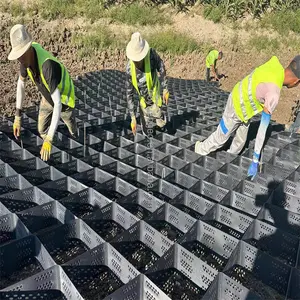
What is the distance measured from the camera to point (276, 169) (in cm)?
410

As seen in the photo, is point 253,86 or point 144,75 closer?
point 253,86

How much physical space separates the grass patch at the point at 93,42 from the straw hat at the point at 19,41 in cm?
849

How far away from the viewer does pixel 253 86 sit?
3617 mm

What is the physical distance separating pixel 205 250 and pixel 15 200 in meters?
1.99

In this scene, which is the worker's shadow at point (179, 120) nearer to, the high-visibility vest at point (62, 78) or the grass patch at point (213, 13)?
the high-visibility vest at point (62, 78)

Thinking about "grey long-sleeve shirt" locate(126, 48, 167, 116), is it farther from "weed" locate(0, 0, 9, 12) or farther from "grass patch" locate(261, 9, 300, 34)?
"grass patch" locate(261, 9, 300, 34)

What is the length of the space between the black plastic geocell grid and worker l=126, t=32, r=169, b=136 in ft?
1.09

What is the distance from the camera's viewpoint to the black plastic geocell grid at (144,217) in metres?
2.64

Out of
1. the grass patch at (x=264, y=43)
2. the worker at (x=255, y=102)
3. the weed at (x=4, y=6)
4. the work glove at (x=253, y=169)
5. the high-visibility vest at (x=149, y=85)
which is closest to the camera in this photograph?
the worker at (x=255, y=102)

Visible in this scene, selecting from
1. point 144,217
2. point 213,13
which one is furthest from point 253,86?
point 213,13

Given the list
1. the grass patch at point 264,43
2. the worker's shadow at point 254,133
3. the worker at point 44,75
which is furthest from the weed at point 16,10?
the worker's shadow at point 254,133

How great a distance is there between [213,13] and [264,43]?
2.54 m

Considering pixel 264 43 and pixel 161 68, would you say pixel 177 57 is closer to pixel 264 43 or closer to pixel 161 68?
pixel 264 43

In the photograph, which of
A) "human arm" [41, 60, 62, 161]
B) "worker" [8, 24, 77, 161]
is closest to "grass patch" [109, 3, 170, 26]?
"worker" [8, 24, 77, 161]
